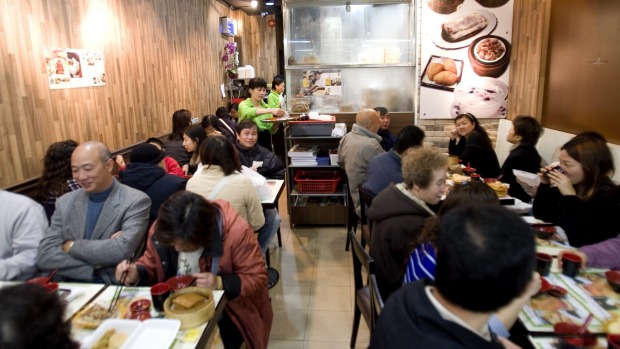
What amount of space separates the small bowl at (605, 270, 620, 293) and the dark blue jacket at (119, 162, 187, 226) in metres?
2.57

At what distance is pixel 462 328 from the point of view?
979mm

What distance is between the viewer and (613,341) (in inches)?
51.0

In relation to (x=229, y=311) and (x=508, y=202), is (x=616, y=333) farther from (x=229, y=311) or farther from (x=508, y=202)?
(x=508, y=202)

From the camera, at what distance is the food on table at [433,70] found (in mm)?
5305

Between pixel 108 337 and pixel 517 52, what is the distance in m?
5.36

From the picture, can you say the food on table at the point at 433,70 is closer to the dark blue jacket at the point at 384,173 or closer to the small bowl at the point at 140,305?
the dark blue jacket at the point at 384,173

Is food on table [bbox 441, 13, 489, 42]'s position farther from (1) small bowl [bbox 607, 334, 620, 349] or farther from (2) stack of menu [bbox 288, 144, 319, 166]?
(1) small bowl [bbox 607, 334, 620, 349]

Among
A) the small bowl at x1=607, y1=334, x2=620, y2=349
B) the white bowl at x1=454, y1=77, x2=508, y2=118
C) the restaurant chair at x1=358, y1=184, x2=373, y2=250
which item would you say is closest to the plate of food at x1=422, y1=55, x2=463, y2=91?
the white bowl at x1=454, y1=77, x2=508, y2=118

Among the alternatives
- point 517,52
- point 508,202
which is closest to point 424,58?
point 517,52

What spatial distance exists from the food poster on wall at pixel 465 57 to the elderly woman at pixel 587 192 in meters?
2.93

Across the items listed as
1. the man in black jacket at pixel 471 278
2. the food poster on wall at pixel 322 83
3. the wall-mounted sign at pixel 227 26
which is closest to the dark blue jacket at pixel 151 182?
the man in black jacket at pixel 471 278

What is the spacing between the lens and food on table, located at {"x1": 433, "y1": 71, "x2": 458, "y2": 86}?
5.30m

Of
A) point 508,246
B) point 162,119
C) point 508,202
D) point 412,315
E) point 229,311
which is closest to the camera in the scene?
point 508,246

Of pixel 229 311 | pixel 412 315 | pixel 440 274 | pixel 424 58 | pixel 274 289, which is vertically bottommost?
pixel 274 289
